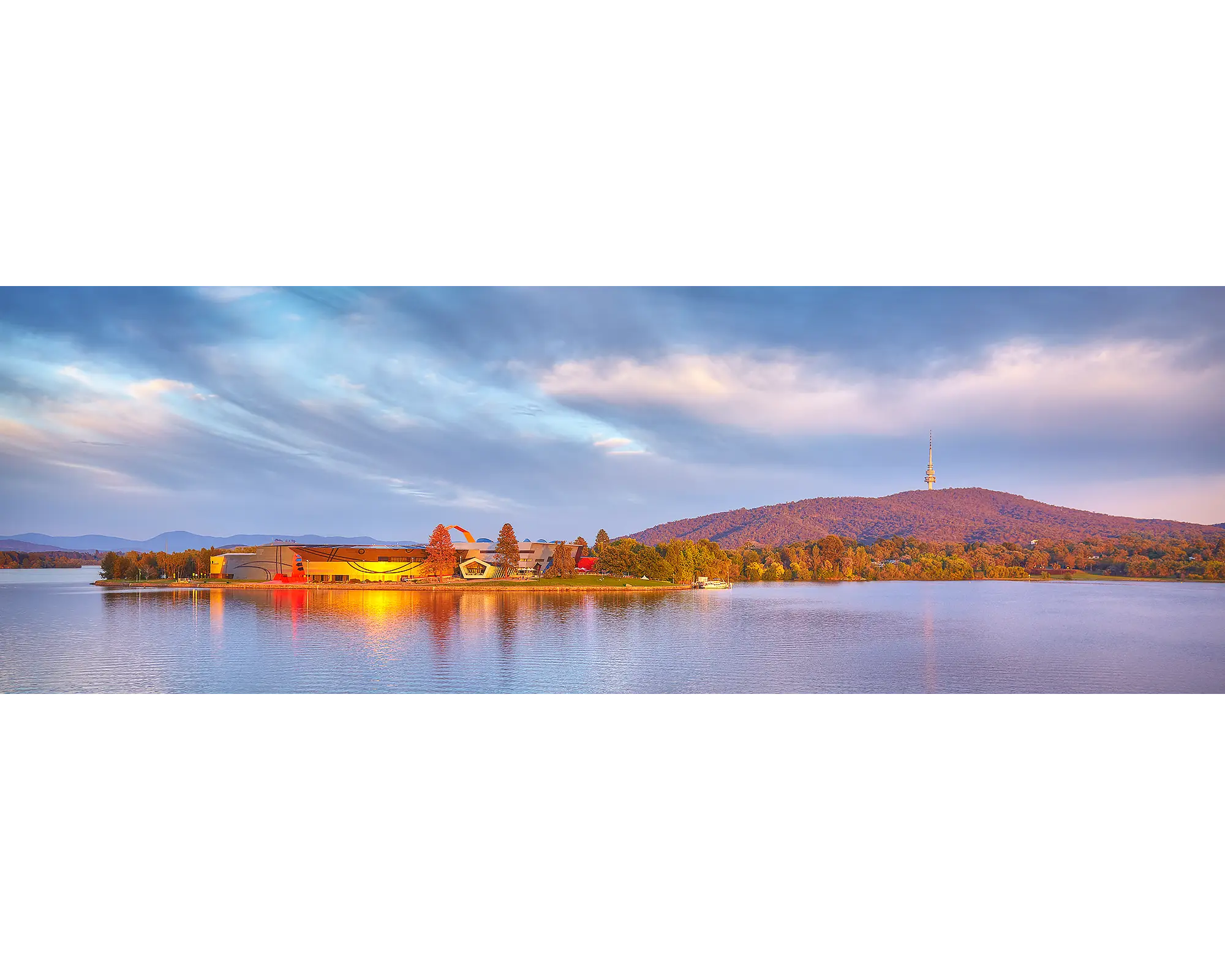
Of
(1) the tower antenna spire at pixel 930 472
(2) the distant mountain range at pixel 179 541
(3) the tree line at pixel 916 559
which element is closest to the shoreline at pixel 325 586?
(2) the distant mountain range at pixel 179 541

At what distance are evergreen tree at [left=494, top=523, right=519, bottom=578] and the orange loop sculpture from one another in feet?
1.17

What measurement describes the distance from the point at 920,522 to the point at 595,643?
486 cm

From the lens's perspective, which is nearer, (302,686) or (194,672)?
(302,686)

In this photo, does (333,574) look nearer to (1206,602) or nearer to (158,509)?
(158,509)

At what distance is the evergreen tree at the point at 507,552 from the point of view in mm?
9703

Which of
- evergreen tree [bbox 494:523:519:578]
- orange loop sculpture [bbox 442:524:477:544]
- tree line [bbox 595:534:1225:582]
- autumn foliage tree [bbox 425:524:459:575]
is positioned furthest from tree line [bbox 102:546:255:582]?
tree line [bbox 595:534:1225:582]

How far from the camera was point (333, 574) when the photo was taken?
36.8ft

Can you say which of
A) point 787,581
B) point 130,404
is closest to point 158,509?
point 130,404

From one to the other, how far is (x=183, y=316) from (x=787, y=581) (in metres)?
10.9

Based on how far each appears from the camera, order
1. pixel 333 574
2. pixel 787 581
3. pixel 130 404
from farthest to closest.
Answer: pixel 787 581, pixel 333 574, pixel 130 404

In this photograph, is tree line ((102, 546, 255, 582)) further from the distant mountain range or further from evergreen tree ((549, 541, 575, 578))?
evergreen tree ((549, 541, 575, 578))

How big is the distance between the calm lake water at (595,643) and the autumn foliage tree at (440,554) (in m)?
0.69

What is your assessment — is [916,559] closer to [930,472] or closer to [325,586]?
[930,472]
